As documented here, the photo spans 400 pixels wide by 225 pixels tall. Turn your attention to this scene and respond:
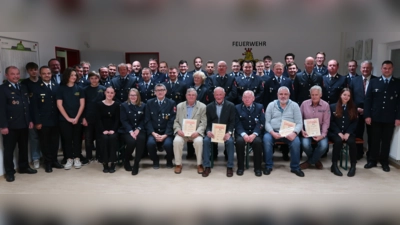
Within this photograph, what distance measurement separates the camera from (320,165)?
181 inches

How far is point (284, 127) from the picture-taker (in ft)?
14.7

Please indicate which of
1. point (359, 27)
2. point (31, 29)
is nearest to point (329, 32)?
point (359, 27)

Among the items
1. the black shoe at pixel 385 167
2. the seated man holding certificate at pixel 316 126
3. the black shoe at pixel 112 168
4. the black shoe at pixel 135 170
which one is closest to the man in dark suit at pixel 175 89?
the black shoe at pixel 135 170

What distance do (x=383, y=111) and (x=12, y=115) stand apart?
518 cm

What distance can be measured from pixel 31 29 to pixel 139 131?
13.6ft

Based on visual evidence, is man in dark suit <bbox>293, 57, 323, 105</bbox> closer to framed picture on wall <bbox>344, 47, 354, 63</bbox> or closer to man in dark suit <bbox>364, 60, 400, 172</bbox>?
man in dark suit <bbox>364, 60, 400, 172</bbox>

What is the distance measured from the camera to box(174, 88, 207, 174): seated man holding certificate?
4.48 meters

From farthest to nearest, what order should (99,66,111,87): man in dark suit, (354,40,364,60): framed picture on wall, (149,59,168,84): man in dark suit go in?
1. (354,40,364,60): framed picture on wall
2. (149,59,168,84): man in dark suit
3. (99,66,111,87): man in dark suit

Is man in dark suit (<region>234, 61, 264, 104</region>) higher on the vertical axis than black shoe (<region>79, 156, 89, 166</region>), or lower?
higher

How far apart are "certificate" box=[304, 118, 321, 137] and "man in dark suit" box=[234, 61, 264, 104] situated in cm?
102

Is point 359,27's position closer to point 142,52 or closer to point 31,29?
point 31,29

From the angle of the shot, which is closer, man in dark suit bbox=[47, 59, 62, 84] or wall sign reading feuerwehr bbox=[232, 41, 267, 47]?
man in dark suit bbox=[47, 59, 62, 84]

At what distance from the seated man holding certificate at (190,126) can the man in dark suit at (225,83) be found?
29.1 inches

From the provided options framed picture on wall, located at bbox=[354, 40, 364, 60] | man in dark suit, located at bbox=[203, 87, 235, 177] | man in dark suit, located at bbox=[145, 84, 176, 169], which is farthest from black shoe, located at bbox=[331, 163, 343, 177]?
framed picture on wall, located at bbox=[354, 40, 364, 60]
